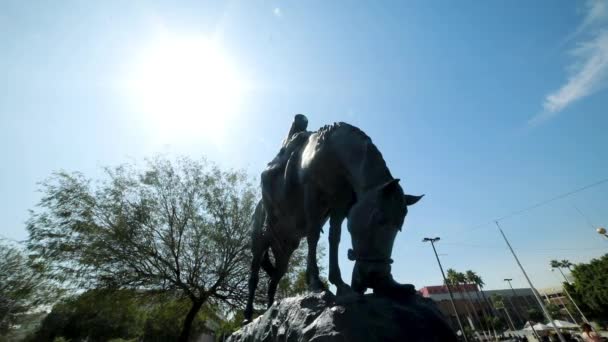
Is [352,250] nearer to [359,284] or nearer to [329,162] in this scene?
[359,284]

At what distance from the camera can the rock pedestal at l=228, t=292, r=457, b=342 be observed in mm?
1639

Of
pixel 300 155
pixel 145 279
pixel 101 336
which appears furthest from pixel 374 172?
pixel 101 336

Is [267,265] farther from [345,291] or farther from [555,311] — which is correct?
[555,311]

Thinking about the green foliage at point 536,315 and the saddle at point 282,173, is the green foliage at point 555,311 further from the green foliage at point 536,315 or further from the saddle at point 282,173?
the saddle at point 282,173

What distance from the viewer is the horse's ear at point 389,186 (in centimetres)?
201

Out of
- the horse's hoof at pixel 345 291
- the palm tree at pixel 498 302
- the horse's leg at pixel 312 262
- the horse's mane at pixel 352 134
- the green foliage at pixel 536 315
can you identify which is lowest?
the horse's hoof at pixel 345 291

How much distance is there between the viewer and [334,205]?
3.02 meters

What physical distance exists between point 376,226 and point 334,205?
1097 mm

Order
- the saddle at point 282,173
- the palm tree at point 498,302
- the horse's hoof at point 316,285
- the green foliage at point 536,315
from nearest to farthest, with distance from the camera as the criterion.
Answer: the horse's hoof at point 316,285, the saddle at point 282,173, the green foliage at point 536,315, the palm tree at point 498,302

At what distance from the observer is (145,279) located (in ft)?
36.2

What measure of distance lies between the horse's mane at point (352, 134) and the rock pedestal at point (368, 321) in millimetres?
1040

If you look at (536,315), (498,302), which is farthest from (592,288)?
(536,315)

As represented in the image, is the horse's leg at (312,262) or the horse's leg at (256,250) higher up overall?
the horse's leg at (256,250)

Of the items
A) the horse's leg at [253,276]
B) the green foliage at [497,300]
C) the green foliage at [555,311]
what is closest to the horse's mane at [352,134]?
the horse's leg at [253,276]
